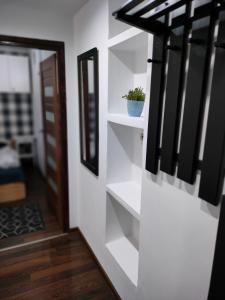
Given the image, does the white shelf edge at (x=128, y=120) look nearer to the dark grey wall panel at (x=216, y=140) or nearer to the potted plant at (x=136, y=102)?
the potted plant at (x=136, y=102)

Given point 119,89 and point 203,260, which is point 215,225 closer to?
point 203,260

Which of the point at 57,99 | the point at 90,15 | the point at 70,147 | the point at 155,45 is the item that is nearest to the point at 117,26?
the point at 90,15

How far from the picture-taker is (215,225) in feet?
3.07

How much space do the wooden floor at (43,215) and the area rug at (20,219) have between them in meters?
0.07

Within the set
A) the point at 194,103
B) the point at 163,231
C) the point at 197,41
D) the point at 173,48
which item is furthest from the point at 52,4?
the point at 163,231

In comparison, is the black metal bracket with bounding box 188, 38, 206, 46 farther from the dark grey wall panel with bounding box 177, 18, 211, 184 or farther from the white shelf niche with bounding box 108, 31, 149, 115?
the white shelf niche with bounding box 108, 31, 149, 115

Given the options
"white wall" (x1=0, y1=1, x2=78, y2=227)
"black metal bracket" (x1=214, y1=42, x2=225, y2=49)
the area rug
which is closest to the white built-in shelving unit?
"black metal bracket" (x1=214, y1=42, x2=225, y2=49)

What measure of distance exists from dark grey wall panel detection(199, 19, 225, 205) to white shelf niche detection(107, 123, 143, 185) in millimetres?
959

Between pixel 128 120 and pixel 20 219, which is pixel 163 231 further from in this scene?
pixel 20 219

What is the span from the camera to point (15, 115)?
5.22m

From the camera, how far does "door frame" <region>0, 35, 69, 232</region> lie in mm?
2180

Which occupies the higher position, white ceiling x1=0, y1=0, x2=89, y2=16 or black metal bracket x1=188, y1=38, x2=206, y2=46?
white ceiling x1=0, y1=0, x2=89, y2=16

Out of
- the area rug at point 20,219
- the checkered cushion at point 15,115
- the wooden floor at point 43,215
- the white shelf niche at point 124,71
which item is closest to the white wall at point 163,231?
the white shelf niche at point 124,71

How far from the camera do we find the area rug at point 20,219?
2.82m
